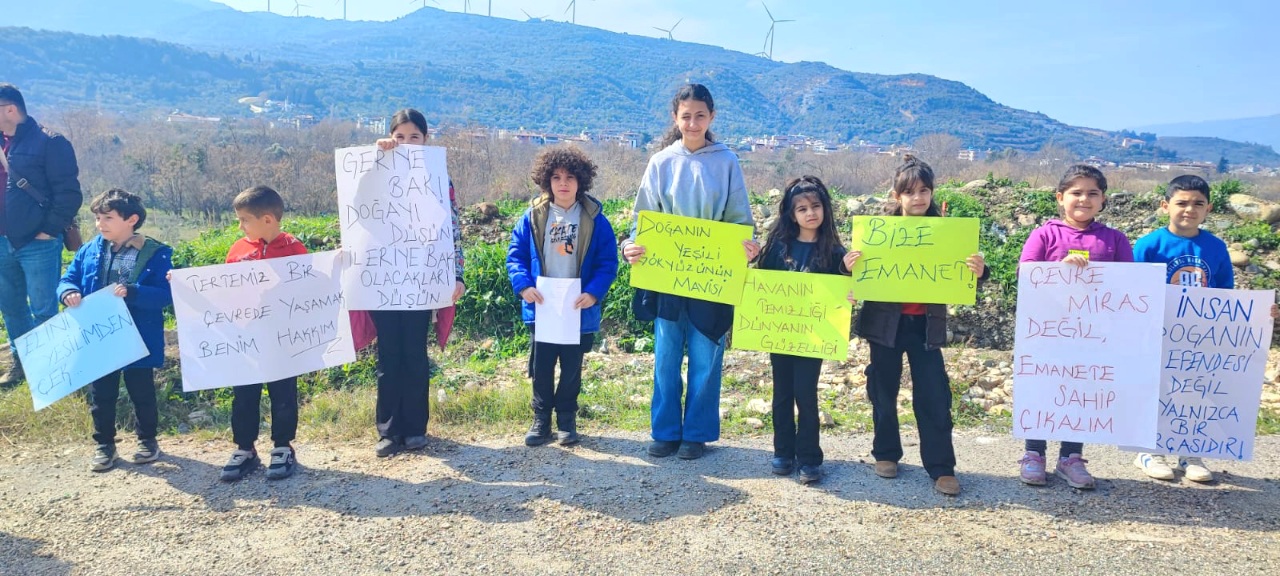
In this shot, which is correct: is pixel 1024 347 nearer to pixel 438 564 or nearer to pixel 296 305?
pixel 438 564

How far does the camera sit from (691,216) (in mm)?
4074

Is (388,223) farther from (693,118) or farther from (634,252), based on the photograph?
(693,118)

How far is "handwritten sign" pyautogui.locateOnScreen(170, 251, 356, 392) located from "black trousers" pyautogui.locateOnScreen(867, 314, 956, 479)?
9.84ft

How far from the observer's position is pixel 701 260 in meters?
4.00

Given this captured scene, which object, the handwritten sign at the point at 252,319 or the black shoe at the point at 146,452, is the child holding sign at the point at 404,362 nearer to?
the handwritten sign at the point at 252,319

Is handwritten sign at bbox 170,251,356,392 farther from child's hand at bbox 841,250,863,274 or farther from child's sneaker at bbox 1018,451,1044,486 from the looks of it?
child's sneaker at bbox 1018,451,1044,486

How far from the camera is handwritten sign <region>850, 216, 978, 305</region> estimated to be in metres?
3.67

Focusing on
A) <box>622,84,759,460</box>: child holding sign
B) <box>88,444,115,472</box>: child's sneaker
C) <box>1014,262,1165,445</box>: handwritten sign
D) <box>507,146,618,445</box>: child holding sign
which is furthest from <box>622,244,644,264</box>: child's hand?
<box>88,444,115,472</box>: child's sneaker

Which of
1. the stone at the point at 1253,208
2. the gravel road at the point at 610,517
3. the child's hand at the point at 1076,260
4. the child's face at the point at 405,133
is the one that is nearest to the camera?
the gravel road at the point at 610,517

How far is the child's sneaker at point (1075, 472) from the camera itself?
12.4 ft

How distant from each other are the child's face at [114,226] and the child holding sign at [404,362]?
1.34 metres

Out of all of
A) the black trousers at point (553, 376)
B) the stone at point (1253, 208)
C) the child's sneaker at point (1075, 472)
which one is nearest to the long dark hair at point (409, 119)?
the black trousers at point (553, 376)

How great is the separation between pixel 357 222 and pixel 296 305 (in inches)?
22.3

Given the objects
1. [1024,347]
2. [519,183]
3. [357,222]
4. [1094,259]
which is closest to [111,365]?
[357,222]
